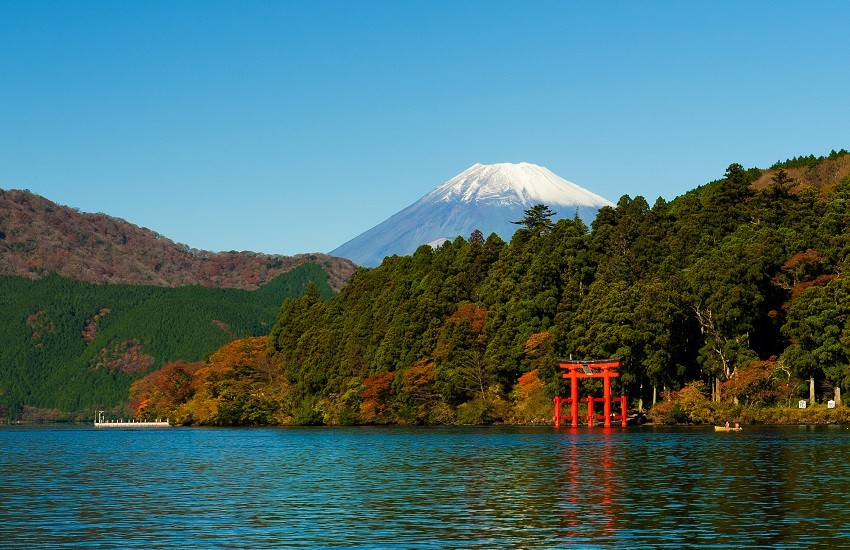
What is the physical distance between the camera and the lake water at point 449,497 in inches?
1006

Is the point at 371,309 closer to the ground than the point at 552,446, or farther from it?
farther from it

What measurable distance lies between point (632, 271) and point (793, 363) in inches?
914

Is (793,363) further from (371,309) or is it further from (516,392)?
(371,309)

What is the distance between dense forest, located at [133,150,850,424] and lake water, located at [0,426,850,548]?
24.1 meters

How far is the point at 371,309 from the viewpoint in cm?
12225

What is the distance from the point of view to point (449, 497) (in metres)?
33.9

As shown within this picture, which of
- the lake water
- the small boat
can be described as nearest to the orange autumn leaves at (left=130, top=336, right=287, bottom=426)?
the small boat

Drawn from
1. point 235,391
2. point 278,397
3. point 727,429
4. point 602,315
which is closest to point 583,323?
point 602,315

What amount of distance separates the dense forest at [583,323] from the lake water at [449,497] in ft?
79.2

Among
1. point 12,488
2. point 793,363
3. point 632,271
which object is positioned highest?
point 632,271

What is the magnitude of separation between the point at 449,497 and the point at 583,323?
58229mm

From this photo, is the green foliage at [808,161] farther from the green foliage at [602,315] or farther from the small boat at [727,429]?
the small boat at [727,429]

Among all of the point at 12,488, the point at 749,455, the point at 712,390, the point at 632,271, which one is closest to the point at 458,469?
the point at 749,455

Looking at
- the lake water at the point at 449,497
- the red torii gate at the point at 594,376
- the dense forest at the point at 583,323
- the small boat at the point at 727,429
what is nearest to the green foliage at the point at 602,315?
the dense forest at the point at 583,323
